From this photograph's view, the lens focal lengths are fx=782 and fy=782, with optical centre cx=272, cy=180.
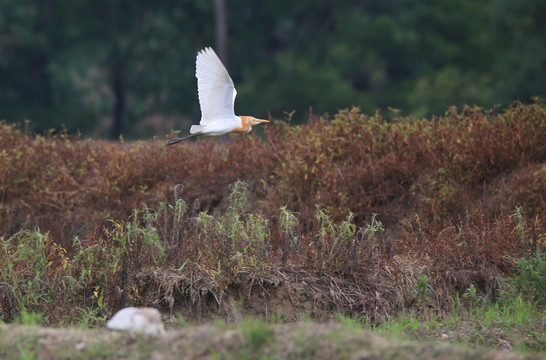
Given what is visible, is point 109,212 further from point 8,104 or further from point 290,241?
point 8,104

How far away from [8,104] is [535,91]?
Answer: 12913mm

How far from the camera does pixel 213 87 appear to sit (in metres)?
6.41

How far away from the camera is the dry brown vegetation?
17.4 ft

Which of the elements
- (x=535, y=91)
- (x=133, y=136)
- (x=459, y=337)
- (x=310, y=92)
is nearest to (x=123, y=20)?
(x=133, y=136)

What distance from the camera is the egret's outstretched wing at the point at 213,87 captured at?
20.6 ft

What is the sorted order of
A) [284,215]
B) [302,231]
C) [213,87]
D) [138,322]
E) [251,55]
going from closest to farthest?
1. [138,322]
2. [284,215]
3. [213,87]
4. [302,231]
5. [251,55]

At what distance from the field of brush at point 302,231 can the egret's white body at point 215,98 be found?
502mm

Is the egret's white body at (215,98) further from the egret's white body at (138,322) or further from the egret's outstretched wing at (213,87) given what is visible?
the egret's white body at (138,322)

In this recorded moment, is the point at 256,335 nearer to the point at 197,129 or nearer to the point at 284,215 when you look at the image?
the point at 284,215

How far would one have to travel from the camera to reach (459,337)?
4738 mm

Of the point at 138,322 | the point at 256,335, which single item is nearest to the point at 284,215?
the point at 138,322

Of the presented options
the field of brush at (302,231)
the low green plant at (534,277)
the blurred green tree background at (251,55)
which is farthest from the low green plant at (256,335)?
the blurred green tree background at (251,55)

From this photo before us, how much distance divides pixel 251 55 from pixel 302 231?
1552 centimetres

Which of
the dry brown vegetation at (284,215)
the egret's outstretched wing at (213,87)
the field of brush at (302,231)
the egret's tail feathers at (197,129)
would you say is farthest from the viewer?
the egret's tail feathers at (197,129)
